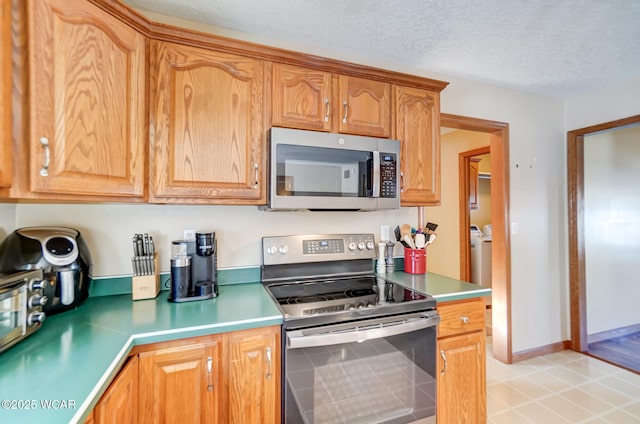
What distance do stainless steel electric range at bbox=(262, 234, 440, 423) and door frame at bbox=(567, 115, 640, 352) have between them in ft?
7.18

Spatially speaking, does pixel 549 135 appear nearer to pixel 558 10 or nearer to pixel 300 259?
pixel 558 10

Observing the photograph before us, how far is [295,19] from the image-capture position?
5.48 feet

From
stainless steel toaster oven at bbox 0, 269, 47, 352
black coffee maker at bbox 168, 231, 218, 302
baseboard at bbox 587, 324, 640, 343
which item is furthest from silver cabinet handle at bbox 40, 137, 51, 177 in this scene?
baseboard at bbox 587, 324, 640, 343

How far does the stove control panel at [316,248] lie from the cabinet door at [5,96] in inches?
43.7

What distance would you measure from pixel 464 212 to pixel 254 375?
329cm

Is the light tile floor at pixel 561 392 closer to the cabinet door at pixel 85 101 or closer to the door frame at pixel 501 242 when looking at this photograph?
the door frame at pixel 501 242

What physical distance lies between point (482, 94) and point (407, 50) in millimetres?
931

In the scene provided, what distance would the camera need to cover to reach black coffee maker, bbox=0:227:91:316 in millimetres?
1133

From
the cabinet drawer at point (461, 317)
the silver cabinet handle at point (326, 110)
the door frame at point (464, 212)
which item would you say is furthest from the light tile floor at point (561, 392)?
the silver cabinet handle at point (326, 110)

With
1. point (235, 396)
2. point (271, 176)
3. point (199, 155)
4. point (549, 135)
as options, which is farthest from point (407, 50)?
point (235, 396)

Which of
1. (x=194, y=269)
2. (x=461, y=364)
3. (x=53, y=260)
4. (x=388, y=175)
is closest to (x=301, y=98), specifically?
(x=388, y=175)

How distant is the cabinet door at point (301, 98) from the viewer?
154 centimetres

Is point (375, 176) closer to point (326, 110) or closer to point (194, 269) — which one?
point (326, 110)

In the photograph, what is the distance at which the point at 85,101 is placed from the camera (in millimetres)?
1096
